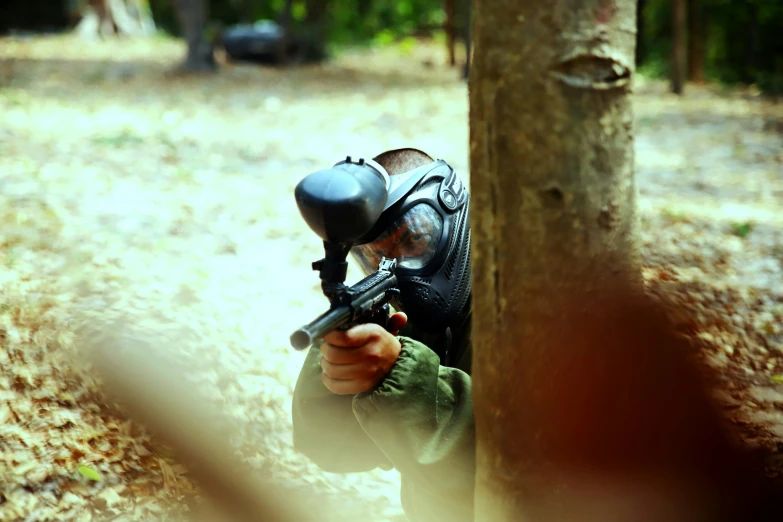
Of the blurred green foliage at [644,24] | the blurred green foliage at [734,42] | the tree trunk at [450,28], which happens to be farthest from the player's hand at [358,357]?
the tree trunk at [450,28]

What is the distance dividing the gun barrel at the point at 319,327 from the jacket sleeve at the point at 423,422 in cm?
23

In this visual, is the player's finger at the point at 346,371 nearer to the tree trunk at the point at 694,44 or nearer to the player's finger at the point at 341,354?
the player's finger at the point at 341,354

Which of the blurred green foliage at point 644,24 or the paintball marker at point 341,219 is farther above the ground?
the paintball marker at point 341,219

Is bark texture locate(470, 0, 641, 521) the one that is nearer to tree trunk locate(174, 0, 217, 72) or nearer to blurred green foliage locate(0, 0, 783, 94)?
tree trunk locate(174, 0, 217, 72)

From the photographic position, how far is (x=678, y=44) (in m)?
12.2

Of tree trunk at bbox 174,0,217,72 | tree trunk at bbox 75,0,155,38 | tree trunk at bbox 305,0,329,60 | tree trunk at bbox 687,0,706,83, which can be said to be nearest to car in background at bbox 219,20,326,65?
tree trunk at bbox 305,0,329,60

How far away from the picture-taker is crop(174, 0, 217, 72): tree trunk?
12539mm

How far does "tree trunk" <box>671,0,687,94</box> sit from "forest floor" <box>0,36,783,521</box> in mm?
1302

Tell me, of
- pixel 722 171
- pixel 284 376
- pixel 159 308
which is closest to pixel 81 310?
pixel 159 308

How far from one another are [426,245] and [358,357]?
0.48 m

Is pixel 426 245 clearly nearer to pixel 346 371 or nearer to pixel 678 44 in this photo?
pixel 346 371

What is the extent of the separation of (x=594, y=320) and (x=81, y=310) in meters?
3.12

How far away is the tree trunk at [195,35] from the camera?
12.5 metres

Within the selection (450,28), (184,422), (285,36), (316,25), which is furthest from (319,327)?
(450,28)
